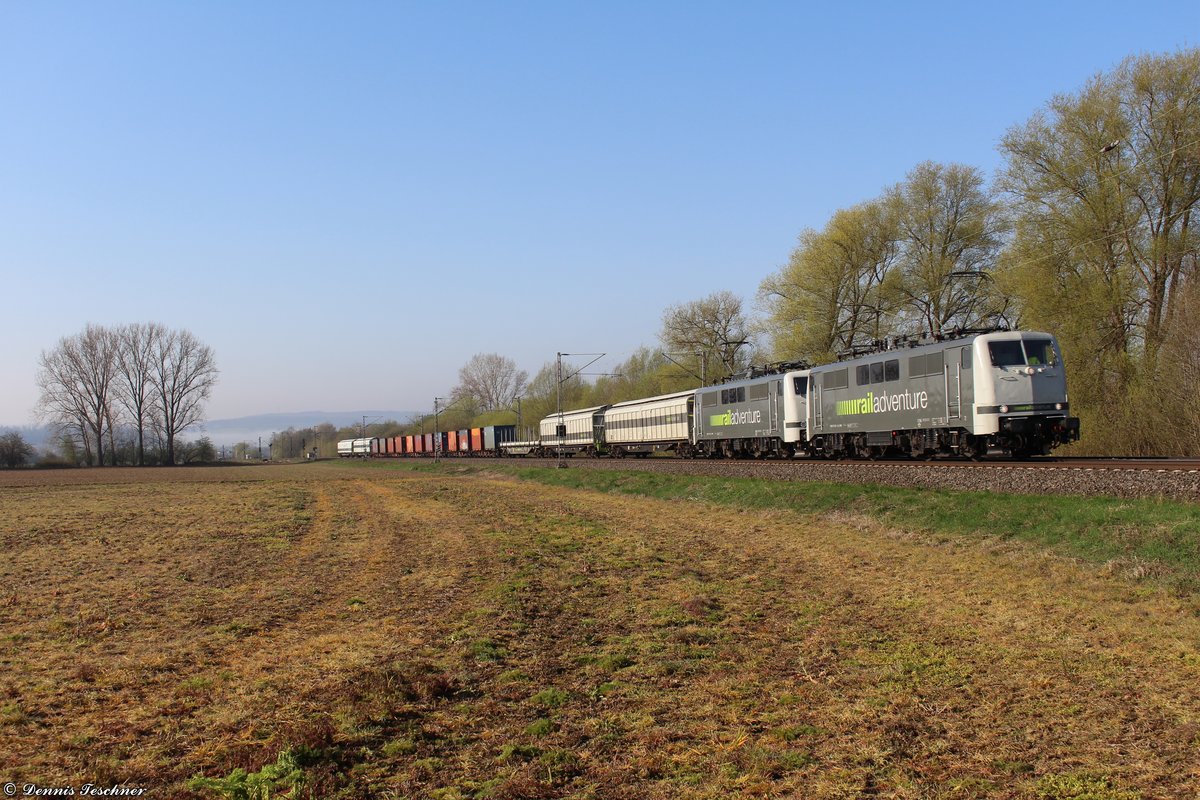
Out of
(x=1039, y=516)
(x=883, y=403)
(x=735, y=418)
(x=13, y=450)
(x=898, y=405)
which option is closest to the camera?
(x=1039, y=516)

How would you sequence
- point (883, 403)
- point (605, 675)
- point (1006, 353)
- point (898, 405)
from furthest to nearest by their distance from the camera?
point (883, 403), point (898, 405), point (1006, 353), point (605, 675)

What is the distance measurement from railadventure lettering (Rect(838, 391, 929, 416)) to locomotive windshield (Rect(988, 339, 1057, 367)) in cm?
282

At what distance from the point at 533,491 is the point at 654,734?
29.2m

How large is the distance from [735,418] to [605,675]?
32.9 metres

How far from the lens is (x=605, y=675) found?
8203 mm

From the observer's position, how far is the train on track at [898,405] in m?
23.0

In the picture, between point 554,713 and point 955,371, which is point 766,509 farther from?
point 554,713

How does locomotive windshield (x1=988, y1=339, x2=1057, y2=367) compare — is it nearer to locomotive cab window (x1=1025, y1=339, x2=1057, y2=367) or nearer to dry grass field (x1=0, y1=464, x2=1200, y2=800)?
locomotive cab window (x1=1025, y1=339, x2=1057, y2=367)

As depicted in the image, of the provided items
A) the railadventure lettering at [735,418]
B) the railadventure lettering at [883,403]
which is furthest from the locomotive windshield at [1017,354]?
the railadventure lettering at [735,418]

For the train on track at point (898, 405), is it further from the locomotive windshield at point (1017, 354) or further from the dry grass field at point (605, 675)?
the dry grass field at point (605, 675)

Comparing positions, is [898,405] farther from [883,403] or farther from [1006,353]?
[1006,353]

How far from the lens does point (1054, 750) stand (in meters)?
6.18

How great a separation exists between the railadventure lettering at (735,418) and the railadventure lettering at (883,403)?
24.4 feet

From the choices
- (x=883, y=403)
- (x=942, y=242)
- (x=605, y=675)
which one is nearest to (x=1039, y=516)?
(x=605, y=675)
